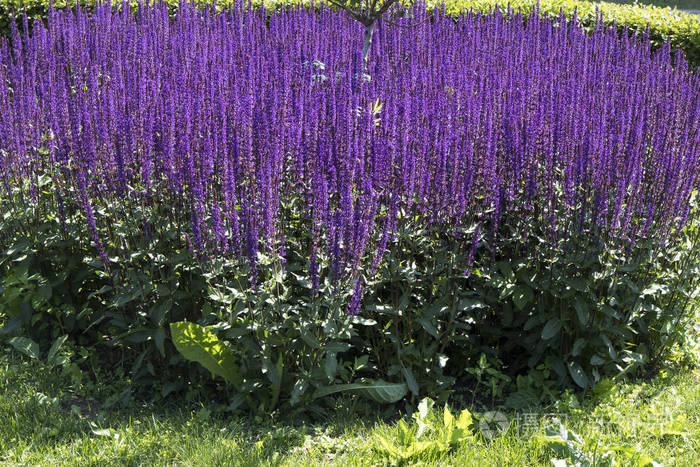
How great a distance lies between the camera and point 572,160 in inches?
166

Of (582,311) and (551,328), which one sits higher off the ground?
(582,311)

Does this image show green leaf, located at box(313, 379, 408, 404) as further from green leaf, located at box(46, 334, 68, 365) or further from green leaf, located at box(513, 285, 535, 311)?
green leaf, located at box(46, 334, 68, 365)

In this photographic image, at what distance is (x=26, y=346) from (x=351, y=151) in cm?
247

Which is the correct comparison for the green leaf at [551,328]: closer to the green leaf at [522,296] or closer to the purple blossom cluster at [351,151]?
the green leaf at [522,296]

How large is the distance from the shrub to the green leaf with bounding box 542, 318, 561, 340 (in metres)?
0.02

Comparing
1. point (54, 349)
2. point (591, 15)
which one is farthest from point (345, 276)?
point (591, 15)

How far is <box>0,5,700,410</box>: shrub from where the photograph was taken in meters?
3.74

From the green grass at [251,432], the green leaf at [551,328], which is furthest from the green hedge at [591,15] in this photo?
the green grass at [251,432]

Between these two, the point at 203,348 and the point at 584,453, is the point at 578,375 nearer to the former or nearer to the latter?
the point at 584,453

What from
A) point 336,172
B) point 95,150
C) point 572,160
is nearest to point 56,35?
point 95,150

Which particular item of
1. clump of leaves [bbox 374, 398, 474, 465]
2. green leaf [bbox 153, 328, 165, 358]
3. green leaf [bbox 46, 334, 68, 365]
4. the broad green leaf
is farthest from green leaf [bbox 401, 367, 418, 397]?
green leaf [bbox 46, 334, 68, 365]

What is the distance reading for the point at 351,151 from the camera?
384 cm

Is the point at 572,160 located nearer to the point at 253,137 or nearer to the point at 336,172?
the point at 336,172

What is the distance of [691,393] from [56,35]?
262 inches
